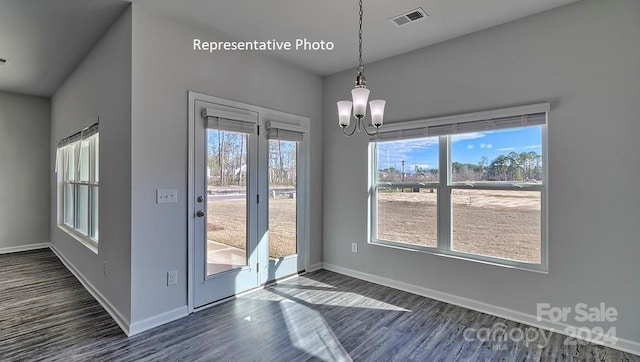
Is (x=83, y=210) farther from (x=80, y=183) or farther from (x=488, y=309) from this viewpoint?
(x=488, y=309)

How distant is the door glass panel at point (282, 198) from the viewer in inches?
158

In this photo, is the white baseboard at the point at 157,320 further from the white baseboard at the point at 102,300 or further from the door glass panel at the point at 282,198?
the door glass panel at the point at 282,198

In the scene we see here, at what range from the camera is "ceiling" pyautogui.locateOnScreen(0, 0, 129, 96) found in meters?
2.78

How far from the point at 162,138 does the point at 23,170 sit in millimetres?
5033

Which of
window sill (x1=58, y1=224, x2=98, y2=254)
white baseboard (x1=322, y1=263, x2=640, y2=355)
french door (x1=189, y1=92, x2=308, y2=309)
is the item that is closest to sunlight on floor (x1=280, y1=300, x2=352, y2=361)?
french door (x1=189, y1=92, x2=308, y2=309)

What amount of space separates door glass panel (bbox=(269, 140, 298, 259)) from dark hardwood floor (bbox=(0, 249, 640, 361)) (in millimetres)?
619

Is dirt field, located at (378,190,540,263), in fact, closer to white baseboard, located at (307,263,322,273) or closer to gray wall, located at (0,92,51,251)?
white baseboard, located at (307,263,322,273)

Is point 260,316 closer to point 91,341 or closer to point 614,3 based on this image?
point 91,341

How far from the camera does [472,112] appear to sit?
3.24 meters

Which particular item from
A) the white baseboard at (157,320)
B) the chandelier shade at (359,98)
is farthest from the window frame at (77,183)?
the chandelier shade at (359,98)

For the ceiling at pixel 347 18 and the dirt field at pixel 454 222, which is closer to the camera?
the ceiling at pixel 347 18

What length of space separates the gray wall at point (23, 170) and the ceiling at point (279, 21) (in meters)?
2.50

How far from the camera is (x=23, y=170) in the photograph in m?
5.84

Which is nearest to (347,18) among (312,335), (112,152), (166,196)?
(166,196)
